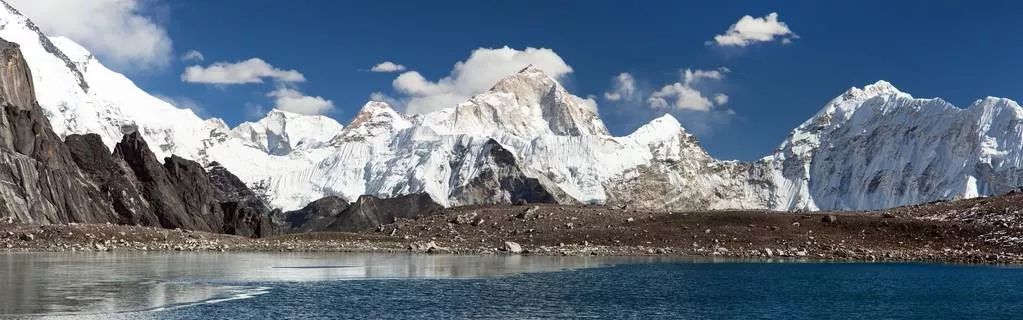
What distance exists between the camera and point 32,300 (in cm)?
4834

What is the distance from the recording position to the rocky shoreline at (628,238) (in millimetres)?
110875

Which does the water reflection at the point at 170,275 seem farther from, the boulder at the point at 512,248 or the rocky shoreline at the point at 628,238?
the rocky shoreline at the point at 628,238

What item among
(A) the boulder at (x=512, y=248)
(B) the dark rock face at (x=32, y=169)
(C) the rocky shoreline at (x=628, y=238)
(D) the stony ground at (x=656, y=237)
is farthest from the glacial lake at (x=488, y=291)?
(B) the dark rock face at (x=32, y=169)

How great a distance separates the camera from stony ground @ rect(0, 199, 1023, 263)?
111 metres

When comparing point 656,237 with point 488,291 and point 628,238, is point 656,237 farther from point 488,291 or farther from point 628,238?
point 488,291

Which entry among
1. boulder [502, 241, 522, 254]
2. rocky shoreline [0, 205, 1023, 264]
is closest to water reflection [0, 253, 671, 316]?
boulder [502, 241, 522, 254]

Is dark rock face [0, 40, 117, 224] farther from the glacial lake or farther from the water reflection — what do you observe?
the glacial lake

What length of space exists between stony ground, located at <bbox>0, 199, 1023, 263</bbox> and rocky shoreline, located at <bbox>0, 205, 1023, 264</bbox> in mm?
135

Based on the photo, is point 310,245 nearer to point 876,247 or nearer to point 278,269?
point 278,269

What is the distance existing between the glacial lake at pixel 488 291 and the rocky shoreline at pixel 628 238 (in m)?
23.3

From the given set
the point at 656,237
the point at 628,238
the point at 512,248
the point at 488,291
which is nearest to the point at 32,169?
the point at 512,248

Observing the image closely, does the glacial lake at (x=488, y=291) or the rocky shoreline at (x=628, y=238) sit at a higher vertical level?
the rocky shoreline at (x=628, y=238)

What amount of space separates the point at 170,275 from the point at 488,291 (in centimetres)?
2510

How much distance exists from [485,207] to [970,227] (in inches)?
2919
